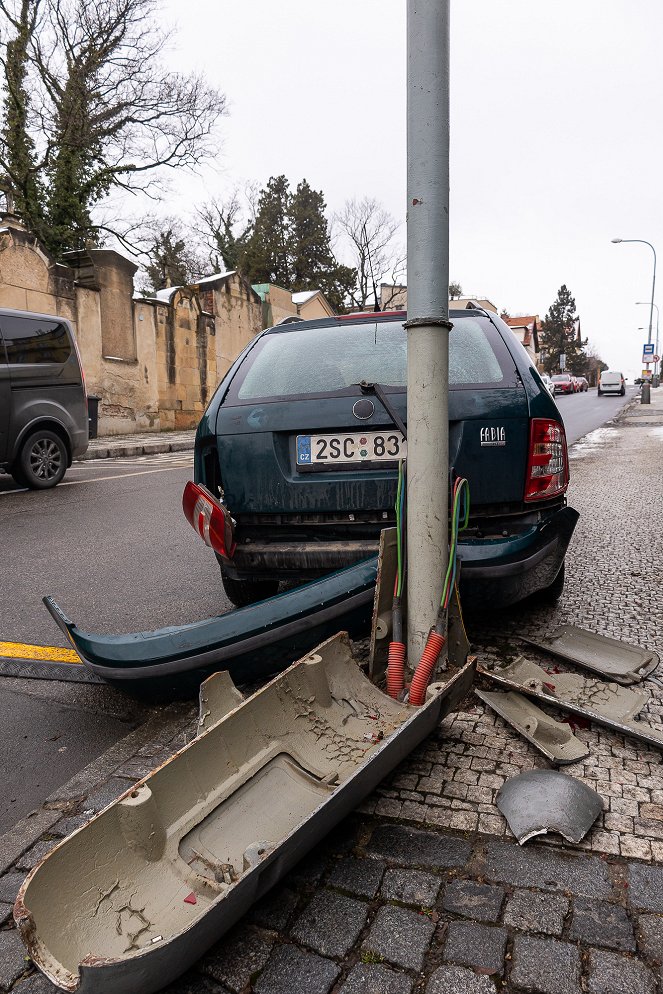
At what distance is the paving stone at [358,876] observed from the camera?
71.9 inches

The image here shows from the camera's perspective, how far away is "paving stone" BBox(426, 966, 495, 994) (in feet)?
4.97

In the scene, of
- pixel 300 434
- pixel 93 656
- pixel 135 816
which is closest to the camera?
pixel 135 816

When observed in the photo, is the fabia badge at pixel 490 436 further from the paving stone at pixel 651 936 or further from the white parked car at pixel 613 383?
the white parked car at pixel 613 383

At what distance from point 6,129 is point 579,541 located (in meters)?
23.7

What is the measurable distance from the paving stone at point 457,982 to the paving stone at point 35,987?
0.81 metres

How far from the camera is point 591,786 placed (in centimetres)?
224

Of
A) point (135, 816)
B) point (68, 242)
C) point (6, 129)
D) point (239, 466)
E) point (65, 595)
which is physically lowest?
point (65, 595)

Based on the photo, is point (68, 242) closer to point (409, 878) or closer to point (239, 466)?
point (239, 466)

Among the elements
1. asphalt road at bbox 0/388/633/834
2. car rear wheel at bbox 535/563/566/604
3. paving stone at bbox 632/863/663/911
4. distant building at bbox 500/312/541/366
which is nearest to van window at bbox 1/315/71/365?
asphalt road at bbox 0/388/633/834

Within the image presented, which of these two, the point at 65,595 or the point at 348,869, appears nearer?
the point at 348,869

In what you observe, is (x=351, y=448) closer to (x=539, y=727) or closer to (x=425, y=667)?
(x=425, y=667)

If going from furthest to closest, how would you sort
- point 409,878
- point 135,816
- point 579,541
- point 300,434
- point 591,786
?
point 579,541 < point 300,434 < point 591,786 < point 409,878 < point 135,816

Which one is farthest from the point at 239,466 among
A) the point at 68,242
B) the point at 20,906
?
the point at 68,242

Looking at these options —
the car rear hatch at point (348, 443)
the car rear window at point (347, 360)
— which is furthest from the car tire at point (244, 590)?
the car rear window at point (347, 360)
